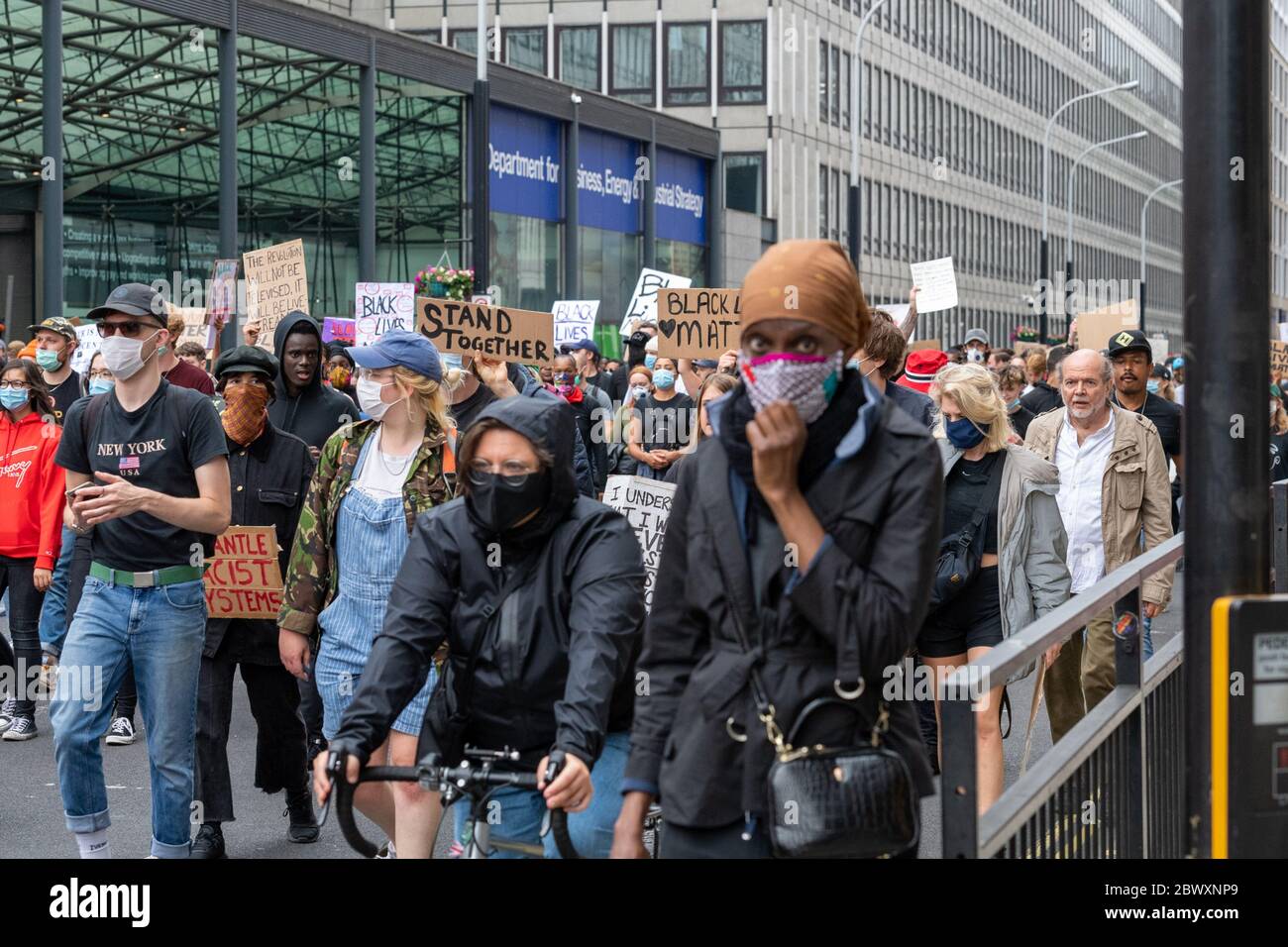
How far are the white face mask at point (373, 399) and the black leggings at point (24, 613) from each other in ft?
14.7

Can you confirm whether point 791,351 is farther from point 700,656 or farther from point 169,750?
point 169,750

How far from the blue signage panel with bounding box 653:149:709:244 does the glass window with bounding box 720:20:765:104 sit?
10556mm

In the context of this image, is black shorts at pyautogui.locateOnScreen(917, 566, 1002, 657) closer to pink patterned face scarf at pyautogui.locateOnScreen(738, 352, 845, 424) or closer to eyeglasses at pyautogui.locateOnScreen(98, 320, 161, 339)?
eyeglasses at pyautogui.locateOnScreen(98, 320, 161, 339)

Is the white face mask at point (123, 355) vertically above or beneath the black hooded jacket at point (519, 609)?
above

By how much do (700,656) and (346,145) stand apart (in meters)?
31.9

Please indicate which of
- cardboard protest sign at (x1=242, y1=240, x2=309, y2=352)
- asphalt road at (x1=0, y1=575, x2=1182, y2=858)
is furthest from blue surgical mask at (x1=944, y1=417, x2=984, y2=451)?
cardboard protest sign at (x1=242, y1=240, x2=309, y2=352)

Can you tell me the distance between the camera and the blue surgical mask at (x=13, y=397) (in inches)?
417

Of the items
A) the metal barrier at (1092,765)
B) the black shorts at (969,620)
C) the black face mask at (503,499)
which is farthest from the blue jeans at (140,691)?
the metal barrier at (1092,765)

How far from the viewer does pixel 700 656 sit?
3.52 metres

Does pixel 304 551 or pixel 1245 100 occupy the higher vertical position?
pixel 1245 100

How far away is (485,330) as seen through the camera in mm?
10891

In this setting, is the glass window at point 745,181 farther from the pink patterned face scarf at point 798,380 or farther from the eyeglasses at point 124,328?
the pink patterned face scarf at point 798,380

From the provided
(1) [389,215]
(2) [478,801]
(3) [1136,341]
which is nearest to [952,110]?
(1) [389,215]

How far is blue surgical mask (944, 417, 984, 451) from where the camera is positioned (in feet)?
24.3
